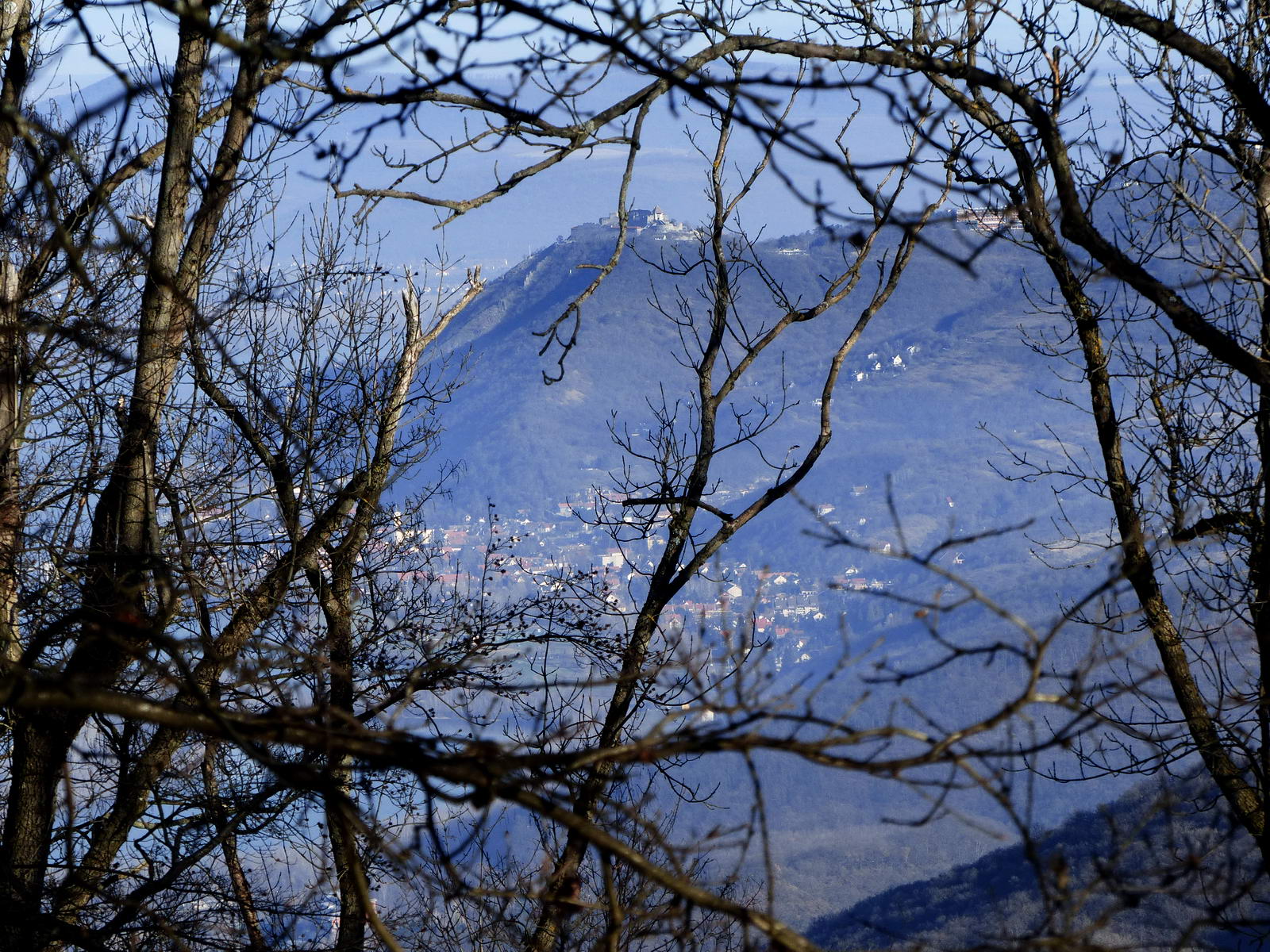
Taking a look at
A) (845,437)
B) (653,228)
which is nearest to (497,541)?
(653,228)

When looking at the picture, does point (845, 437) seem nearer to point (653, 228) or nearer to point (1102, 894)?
point (653, 228)

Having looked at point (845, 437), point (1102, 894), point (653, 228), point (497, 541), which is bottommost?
point (1102, 894)

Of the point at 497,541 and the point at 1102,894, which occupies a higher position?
the point at 497,541

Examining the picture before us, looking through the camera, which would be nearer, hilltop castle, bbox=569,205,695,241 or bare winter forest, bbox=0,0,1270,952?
bare winter forest, bbox=0,0,1270,952

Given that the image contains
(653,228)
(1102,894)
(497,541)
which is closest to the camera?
(1102,894)

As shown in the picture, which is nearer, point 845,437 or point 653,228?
point 653,228

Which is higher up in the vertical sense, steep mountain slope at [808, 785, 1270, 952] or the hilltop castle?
the hilltop castle

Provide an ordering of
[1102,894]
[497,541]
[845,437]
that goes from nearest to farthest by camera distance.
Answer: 1. [1102,894]
2. [497,541]
3. [845,437]

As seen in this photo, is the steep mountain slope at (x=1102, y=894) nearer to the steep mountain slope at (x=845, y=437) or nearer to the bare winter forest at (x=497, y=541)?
the bare winter forest at (x=497, y=541)

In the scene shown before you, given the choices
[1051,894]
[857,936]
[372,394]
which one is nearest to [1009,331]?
[857,936]

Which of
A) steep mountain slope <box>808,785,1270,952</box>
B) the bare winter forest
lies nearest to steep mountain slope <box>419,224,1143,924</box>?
steep mountain slope <box>808,785,1270,952</box>

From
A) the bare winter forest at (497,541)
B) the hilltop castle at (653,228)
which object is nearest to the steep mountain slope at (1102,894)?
the bare winter forest at (497,541)

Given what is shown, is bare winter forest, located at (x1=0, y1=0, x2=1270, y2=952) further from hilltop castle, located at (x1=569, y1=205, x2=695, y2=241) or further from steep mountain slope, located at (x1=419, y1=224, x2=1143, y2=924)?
steep mountain slope, located at (x1=419, y1=224, x2=1143, y2=924)
